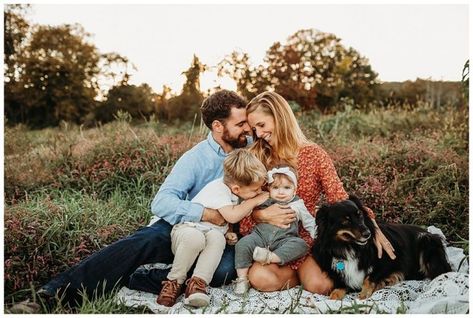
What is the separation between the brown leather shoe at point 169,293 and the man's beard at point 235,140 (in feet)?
3.37

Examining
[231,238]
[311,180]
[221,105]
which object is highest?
[221,105]

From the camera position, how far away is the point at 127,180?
5.42m

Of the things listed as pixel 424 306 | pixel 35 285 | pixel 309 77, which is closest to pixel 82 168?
pixel 35 285

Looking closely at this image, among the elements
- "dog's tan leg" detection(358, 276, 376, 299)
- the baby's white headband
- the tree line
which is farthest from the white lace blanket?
the tree line

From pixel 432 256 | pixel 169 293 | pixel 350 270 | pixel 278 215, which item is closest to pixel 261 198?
pixel 278 215

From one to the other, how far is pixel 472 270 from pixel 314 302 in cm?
102

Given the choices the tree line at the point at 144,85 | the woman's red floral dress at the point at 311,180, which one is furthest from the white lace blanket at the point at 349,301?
the tree line at the point at 144,85

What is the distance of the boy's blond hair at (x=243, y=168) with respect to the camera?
3.64 m

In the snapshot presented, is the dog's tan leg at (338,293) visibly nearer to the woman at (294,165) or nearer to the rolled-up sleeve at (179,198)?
the woman at (294,165)

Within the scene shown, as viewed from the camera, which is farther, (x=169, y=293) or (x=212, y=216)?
(x=212, y=216)

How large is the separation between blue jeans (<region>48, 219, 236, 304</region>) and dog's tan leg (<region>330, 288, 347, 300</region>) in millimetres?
644

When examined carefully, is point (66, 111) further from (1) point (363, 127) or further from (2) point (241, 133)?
(2) point (241, 133)

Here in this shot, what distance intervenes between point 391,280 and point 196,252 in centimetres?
120

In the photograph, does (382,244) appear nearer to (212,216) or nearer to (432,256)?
(432,256)
